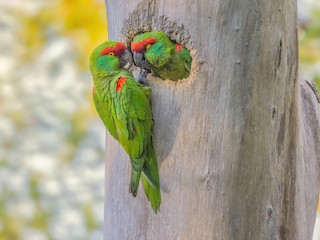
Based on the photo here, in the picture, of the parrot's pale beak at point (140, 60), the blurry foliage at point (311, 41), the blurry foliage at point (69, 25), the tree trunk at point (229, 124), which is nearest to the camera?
the tree trunk at point (229, 124)

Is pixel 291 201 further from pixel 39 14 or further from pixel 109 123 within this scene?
pixel 39 14

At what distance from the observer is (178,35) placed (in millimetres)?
1842

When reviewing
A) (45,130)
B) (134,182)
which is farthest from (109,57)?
(45,130)

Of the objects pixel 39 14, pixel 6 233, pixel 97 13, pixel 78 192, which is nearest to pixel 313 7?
pixel 97 13

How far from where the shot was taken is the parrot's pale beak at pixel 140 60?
188 centimetres

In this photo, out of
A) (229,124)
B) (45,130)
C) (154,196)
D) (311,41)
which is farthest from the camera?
(45,130)

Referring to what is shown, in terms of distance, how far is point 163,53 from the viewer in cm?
184

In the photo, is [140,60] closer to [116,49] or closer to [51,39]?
[116,49]

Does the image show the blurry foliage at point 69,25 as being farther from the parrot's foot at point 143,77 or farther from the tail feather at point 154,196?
the tail feather at point 154,196

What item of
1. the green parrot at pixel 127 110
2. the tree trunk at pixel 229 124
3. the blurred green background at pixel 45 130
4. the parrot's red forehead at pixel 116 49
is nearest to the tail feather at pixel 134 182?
the green parrot at pixel 127 110

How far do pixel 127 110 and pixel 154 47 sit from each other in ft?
0.80

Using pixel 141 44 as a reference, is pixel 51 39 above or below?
above

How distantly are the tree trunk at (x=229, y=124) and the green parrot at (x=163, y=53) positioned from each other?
4 cm

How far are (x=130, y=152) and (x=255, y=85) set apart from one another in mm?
488
